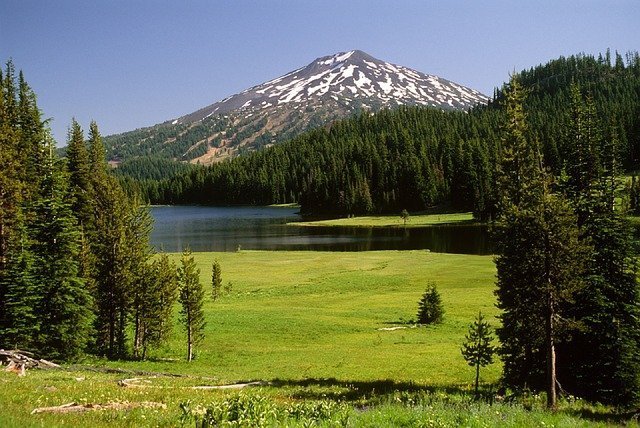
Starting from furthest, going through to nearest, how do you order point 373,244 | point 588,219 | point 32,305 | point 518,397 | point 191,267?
point 373,244
point 191,267
point 32,305
point 588,219
point 518,397

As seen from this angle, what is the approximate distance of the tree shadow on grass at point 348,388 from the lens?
68.9 feet

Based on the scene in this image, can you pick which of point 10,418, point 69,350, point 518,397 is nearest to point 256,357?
point 69,350

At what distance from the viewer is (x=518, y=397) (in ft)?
71.3

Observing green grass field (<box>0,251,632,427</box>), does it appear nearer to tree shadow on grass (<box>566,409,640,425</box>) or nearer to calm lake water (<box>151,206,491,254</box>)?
tree shadow on grass (<box>566,409,640,425</box>)

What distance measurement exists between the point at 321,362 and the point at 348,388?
802 centimetres

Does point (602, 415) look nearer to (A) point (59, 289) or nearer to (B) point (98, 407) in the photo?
(B) point (98, 407)

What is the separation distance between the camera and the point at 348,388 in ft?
76.9

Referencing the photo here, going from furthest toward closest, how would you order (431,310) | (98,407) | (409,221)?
(409,221) < (431,310) < (98,407)

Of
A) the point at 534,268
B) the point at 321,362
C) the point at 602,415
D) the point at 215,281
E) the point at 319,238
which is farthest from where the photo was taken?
the point at 319,238

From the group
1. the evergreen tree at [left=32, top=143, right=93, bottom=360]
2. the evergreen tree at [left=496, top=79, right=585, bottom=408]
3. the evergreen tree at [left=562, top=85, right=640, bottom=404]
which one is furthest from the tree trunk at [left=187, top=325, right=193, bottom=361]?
the evergreen tree at [left=562, top=85, right=640, bottom=404]

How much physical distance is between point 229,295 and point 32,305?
2820 centimetres

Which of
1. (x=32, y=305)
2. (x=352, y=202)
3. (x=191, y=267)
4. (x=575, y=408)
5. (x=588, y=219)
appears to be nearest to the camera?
(x=575, y=408)

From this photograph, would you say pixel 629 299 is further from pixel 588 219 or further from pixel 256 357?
pixel 256 357

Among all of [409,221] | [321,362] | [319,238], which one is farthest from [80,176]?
[409,221]
